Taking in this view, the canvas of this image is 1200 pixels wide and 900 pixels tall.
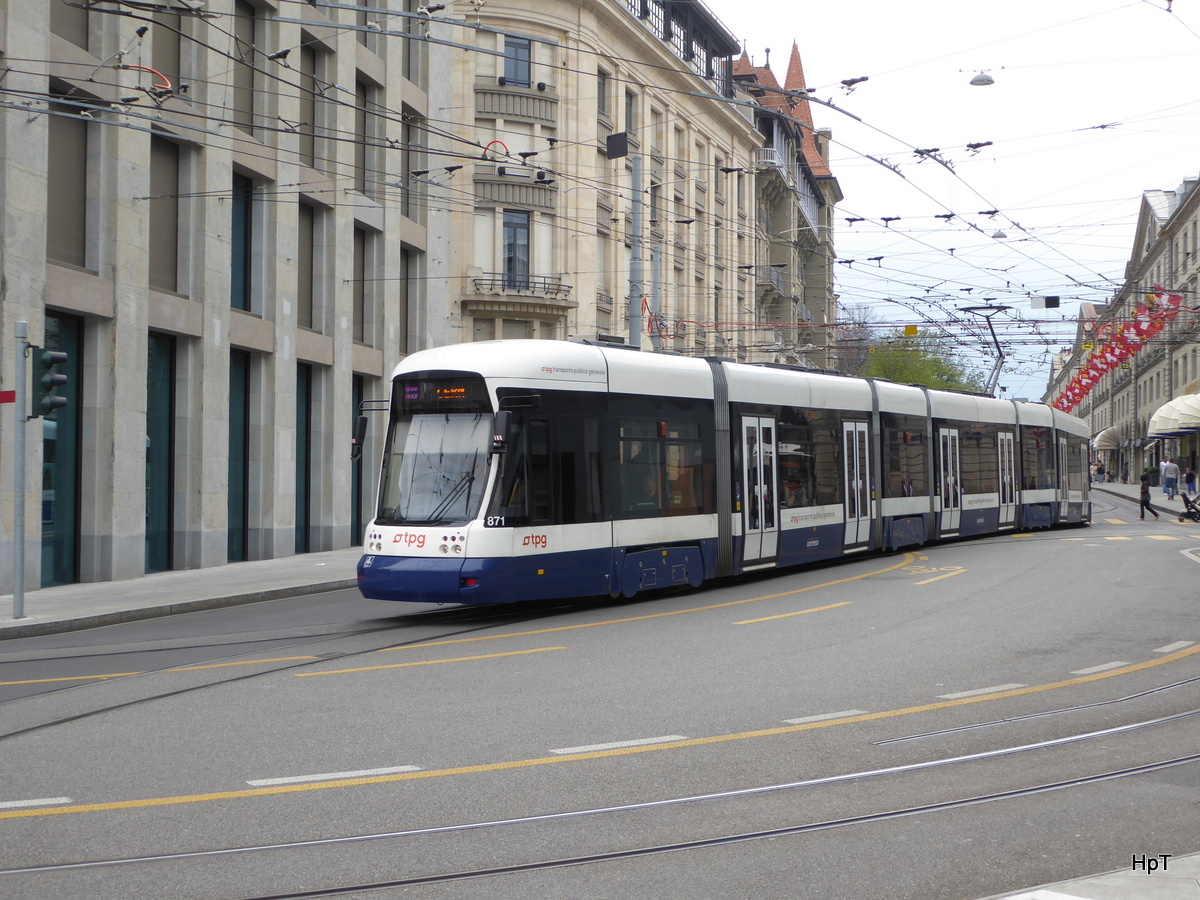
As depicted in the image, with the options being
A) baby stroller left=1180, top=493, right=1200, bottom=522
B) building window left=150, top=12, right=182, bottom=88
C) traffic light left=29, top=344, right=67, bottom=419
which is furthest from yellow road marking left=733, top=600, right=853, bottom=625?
baby stroller left=1180, top=493, right=1200, bottom=522

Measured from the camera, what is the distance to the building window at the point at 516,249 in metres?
36.2

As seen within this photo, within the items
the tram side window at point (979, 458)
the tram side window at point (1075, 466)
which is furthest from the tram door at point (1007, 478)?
the tram side window at point (1075, 466)

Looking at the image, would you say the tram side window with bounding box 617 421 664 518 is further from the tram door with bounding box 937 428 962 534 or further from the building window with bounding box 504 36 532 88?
the building window with bounding box 504 36 532 88

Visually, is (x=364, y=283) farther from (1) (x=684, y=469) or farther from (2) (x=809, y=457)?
(1) (x=684, y=469)

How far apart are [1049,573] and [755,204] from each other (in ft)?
134

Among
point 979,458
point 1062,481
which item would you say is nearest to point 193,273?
point 979,458

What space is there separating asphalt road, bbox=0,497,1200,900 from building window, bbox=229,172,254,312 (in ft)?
38.8

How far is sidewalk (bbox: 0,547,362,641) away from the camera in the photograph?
14180mm

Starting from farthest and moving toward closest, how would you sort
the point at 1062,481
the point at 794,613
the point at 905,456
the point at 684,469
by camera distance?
the point at 1062,481, the point at 905,456, the point at 684,469, the point at 794,613

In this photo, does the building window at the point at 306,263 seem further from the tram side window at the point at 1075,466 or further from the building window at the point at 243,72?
the tram side window at the point at 1075,466

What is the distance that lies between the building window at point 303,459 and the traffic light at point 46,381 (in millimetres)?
11327

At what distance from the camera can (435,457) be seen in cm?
1338

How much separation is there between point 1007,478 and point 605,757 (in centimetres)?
2254

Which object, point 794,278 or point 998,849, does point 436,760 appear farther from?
point 794,278
